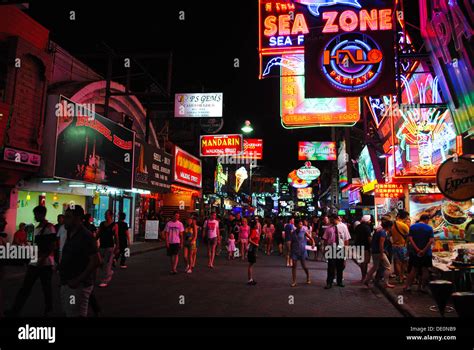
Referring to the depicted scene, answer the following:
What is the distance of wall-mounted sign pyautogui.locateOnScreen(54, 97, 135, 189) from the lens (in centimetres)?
1284

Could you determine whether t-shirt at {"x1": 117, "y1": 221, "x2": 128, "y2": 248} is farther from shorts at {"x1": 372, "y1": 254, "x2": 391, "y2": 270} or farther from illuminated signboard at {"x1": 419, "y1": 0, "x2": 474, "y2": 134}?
illuminated signboard at {"x1": 419, "y1": 0, "x2": 474, "y2": 134}

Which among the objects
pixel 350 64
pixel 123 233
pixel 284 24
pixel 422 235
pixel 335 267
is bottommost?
pixel 335 267

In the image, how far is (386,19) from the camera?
1096 centimetres

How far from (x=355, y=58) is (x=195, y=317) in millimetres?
6588

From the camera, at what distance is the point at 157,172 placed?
21562 millimetres

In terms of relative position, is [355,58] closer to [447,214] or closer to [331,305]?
[331,305]

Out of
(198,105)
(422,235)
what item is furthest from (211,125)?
(422,235)

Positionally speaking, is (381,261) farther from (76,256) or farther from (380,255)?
(76,256)

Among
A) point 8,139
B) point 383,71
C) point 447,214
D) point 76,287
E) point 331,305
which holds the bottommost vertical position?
point 331,305

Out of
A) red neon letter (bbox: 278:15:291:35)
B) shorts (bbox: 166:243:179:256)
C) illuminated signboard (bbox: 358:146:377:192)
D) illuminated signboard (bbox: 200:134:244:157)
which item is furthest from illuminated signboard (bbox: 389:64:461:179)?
illuminated signboard (bbox: 200:134:244:157)

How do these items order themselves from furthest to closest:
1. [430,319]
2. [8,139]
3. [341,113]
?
[341,113] → [8,139] → [430,319]

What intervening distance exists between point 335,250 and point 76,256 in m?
7.57

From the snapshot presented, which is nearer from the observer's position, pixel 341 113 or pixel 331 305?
pixel 331 305

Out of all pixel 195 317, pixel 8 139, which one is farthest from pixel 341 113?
pixel 8 139
